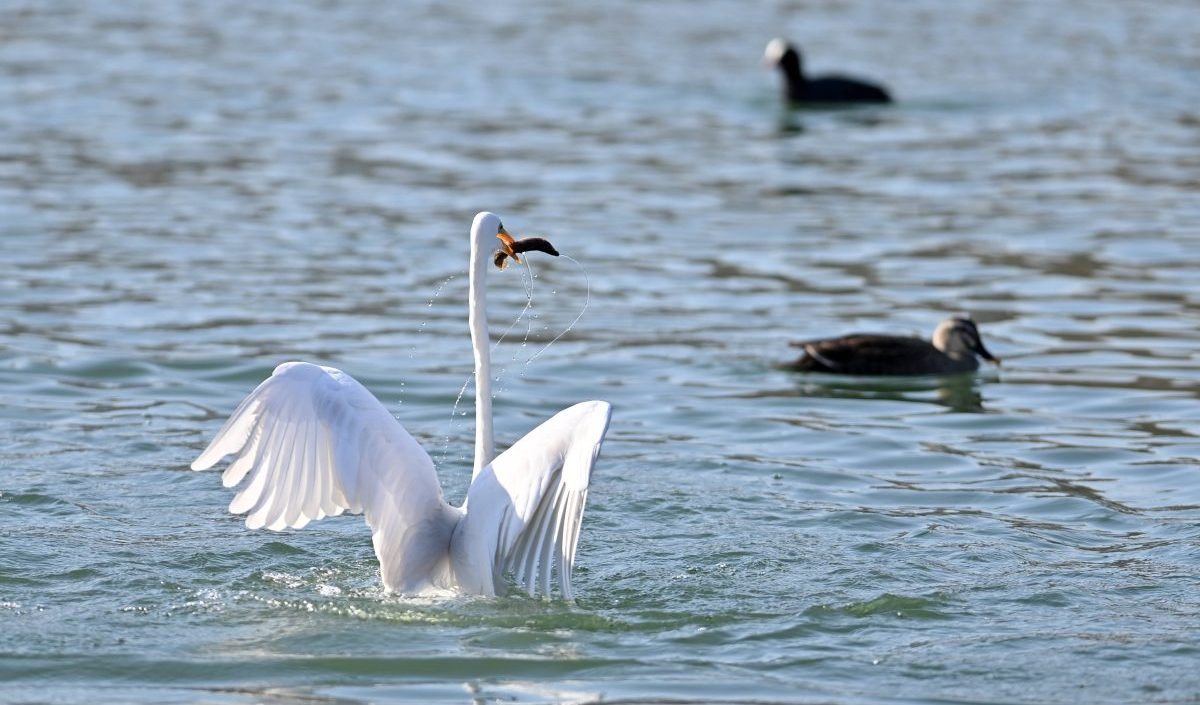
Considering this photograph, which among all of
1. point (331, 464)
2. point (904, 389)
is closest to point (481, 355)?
point (331, 464)

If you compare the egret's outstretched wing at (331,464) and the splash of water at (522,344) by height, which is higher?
the egret's outstretched wing at (331,464)

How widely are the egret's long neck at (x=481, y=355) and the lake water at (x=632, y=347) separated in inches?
23.0

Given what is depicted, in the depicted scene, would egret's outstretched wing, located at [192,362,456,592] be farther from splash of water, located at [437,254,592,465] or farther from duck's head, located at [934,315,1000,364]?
duck's head, located at [934,315,1000,364]

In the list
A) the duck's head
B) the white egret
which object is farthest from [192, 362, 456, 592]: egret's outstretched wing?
the duck's head

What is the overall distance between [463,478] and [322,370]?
266cm

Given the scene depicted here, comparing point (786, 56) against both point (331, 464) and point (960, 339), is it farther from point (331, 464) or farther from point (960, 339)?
point (331, 464)

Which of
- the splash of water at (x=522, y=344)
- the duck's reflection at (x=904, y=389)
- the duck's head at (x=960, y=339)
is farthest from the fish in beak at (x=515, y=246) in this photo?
the duck's head at (x=960, y=339)

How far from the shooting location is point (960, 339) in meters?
12.2

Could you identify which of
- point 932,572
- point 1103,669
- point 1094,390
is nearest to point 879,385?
point 1094,390

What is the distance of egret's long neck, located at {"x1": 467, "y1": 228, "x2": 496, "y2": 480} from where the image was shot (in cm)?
746

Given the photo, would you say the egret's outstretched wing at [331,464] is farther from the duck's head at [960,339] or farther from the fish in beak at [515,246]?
the duck's head at [960,339]

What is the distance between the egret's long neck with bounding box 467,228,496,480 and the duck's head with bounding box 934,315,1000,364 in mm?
5162

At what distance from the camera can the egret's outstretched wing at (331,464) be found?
7.21m

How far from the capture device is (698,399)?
11.5 meters
